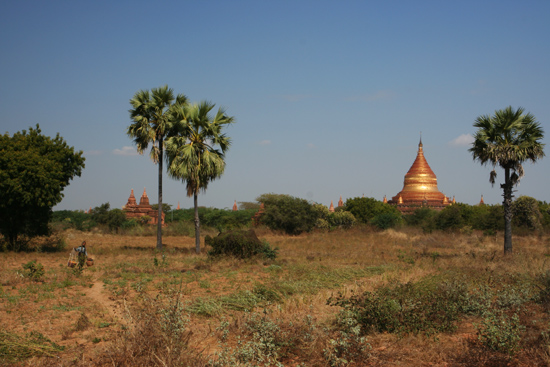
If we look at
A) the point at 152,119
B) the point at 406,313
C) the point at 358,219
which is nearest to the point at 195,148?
the point at 152,119

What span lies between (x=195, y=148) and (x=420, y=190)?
201ft

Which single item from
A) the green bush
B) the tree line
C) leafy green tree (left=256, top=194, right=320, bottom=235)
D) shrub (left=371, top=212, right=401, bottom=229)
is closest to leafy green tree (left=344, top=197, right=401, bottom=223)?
the tree line

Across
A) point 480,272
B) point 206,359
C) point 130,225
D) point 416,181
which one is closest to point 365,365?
point 206,359

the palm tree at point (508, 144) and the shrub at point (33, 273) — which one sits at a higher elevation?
the palm tree at point (508, 144)

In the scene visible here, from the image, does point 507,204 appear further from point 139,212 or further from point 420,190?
point 420,190

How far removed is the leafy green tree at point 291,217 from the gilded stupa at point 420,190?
106ft

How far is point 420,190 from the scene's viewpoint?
244 feet

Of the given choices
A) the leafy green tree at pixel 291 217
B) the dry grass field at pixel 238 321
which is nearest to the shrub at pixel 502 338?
the dry grass field at pixel 238 321

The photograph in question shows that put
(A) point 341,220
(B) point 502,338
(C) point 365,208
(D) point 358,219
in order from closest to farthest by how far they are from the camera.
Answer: (B) point 502,338 → (A) point 341,220 → (D) point 358,219 → (C) point 365,208

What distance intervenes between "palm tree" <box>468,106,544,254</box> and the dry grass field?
19.1 feet

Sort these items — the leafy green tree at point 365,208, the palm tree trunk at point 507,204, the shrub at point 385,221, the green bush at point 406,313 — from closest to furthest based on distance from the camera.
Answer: the green bush at point 406,313
the palm tree trunk at point 507,204
the shrub at point 385,221
the leafy green tree at point 365,208

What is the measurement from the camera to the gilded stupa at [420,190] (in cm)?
6843

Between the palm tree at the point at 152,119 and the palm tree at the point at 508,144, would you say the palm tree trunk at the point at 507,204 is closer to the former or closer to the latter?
the palm tree at the point at 508,144

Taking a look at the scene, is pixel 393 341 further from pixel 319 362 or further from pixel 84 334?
pixel 84 334
